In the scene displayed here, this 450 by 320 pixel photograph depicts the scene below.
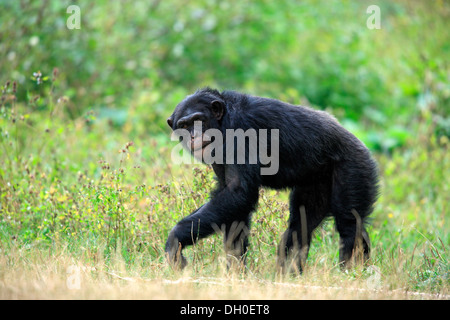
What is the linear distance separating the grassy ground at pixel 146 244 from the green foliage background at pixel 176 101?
0.03 metres

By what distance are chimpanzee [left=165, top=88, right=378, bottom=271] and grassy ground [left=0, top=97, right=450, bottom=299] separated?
288mm

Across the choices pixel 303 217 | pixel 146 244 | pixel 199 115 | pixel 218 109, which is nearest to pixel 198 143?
pixel 199 115

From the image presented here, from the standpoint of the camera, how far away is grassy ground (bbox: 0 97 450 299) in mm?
4074

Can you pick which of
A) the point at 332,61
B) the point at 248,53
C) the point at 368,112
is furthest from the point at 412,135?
the point at 248,53

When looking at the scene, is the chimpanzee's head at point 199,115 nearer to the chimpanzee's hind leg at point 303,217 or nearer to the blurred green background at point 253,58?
the chimpanzee's hind leg at point 303,217

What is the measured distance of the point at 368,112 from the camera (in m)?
12.7

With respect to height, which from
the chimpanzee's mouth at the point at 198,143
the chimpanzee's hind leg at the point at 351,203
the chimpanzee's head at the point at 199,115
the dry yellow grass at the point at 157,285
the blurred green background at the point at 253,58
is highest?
the blurred green background at the point at 253,58

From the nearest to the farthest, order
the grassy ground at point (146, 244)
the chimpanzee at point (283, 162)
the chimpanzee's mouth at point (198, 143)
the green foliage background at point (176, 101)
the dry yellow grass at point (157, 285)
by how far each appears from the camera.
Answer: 1. the dry yellow grass at point (157, 285)
2. the grassy ground at point (146, 244)
3. the chimpanzee at point (283, 162)
4. the chimpanzee's mouth at point (198, 143)
5. the green foliage background at point (176, 101)

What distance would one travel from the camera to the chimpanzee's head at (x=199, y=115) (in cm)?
519

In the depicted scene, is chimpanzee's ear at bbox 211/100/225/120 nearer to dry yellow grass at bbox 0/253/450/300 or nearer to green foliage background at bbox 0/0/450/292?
green foliage background at bbox 0/0/450/292

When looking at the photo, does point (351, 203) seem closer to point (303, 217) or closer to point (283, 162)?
point (303, 217)

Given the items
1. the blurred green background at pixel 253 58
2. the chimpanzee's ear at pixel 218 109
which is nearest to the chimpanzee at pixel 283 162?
the chimpanzee's ear at pixel 218 109

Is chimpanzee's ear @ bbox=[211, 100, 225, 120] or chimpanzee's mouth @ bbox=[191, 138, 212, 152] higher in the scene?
chimpanzee's ear @ bbox=[211, 100, 225, 120]

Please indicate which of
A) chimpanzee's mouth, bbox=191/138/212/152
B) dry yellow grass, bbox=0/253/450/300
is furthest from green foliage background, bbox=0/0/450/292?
chimpanzee's mouth, bbox=191/138/212/152
